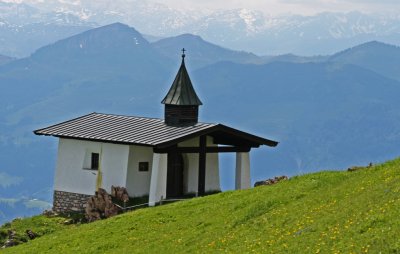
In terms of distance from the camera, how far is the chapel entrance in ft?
152

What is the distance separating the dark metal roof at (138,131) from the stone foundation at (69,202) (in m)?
3.02

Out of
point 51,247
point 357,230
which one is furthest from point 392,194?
point 51,247

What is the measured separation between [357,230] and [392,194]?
3.13 m

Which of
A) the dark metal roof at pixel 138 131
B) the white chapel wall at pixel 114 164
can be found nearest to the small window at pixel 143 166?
the white chapel wall at pixel 114 164

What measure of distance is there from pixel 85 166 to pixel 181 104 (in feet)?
19.6

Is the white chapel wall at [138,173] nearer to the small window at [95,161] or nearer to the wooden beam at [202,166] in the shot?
the small window at [95,161]

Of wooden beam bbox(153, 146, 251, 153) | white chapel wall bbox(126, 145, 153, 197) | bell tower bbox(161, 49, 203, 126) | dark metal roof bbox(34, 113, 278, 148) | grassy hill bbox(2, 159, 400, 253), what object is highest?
bell tower bbox(161, 49, 203, 126)

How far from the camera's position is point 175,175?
47.1 metres

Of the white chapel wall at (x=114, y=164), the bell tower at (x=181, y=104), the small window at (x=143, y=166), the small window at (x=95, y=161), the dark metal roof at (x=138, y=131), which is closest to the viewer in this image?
the dark metal roof at (x=138, y=131)

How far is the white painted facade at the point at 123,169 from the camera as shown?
44.6 metres

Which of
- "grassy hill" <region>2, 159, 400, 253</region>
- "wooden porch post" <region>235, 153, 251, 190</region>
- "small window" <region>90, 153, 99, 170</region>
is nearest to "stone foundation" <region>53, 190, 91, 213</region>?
"small window" <region>90, 153, 99, 170</region>

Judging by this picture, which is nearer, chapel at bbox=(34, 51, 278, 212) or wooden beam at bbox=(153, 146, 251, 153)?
wooden beam at bbox=(153, 146, 251, 153)

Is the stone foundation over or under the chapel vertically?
under

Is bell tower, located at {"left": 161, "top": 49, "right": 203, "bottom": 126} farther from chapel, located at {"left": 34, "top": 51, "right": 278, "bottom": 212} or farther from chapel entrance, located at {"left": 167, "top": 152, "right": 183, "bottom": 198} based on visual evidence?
Result: chapel entrance, located at {"left": 167, "top": 152, "right": 183, "bottom": 198}
